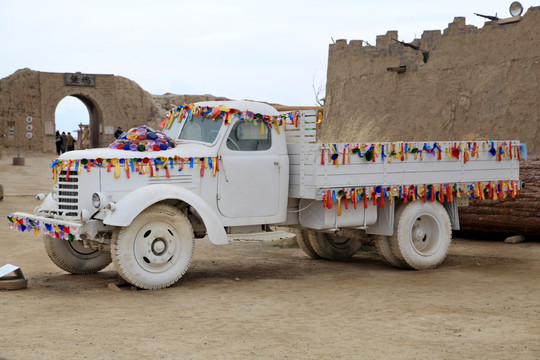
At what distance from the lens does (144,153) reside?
25.4 feet

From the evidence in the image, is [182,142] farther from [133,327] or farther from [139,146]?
[133,327]

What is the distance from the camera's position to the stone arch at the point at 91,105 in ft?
127

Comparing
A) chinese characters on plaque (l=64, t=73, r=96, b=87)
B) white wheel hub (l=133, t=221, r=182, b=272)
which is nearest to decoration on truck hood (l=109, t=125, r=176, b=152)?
white wheel hub (l=133, t=221, r=182, b=272)

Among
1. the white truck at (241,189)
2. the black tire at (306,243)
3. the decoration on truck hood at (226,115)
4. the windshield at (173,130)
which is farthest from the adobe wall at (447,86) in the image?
the windshield at (173,130)

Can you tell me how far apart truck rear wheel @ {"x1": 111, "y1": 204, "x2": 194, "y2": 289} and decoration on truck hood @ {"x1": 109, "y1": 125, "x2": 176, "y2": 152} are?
643mm

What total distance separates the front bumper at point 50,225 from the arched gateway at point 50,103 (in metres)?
29.8

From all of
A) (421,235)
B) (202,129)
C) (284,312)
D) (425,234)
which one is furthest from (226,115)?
(425,234)

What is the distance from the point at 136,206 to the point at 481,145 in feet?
15.1

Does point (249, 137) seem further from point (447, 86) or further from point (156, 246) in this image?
point (447, 86)

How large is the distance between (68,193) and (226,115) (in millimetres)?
1855

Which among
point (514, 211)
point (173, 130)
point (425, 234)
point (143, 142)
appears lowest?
point (425, 234)

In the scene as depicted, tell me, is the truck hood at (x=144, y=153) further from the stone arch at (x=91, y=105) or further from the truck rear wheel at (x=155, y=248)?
the stone arch at (x=91, y=105)

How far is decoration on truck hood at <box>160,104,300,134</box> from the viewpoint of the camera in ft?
27.2

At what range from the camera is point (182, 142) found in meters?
8.39
